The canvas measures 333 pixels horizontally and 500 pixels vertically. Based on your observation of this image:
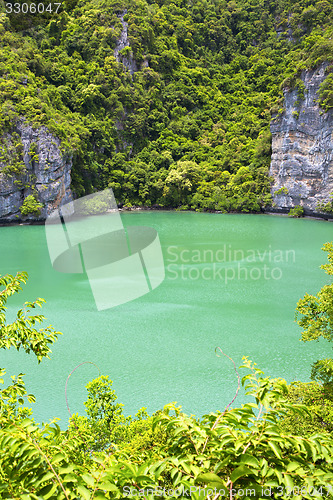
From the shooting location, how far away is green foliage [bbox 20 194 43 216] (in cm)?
2805

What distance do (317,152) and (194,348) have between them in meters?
25.8

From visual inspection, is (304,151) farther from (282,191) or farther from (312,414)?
(312,414)

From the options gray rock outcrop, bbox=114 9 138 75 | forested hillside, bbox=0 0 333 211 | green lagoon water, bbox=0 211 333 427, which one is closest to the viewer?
green lagoon water, bbox=0 211 333 427

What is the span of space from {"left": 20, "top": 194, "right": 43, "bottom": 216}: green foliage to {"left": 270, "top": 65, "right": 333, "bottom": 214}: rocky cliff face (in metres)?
19.0

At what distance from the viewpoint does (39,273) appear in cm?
Answer: 1589

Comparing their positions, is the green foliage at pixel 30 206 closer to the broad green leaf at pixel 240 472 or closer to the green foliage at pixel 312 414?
the green foliage at pixel 312 414

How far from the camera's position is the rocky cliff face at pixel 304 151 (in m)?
29.6

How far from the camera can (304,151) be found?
3114 centimetres

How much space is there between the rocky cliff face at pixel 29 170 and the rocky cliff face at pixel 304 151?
17.9m

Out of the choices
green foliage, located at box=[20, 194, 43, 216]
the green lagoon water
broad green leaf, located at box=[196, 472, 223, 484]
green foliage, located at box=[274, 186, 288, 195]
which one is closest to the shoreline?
green foliage, located at box=[20, 194, 43, 216]

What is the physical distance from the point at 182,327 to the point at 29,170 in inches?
905

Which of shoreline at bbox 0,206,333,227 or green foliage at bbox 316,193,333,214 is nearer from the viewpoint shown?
green foliage at bbox 316,193,333,214

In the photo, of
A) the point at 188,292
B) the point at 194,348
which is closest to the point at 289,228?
the point at 188,292

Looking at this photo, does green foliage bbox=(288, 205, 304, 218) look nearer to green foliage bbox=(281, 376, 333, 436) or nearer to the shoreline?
the shoreline
